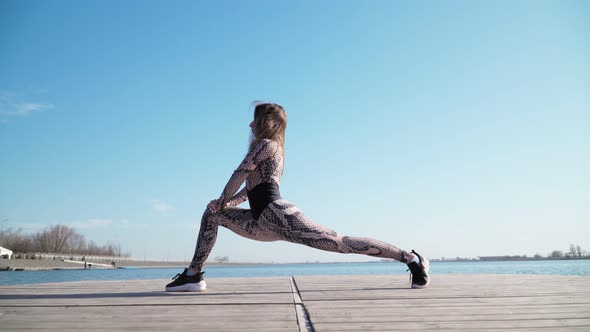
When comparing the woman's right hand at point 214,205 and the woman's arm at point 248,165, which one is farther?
the woman's right hand at point 214,205

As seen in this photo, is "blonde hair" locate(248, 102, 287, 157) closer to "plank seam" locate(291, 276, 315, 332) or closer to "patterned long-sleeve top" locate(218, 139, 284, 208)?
"patterned long-sleeve top" locate(218, 139, 284, 208)

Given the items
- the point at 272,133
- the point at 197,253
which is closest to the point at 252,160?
the point at 272,133

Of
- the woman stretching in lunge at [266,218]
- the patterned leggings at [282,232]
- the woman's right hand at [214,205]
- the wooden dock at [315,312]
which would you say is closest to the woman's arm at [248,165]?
the woman stretching in lunge at [266,218]

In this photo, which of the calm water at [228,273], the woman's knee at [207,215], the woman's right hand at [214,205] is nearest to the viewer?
the woman's right hand at [214,205]

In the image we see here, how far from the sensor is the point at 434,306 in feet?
7.38

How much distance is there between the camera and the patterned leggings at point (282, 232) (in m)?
3.05

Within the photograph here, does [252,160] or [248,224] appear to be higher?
[252,160]

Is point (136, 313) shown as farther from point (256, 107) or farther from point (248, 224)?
point (256, 107)

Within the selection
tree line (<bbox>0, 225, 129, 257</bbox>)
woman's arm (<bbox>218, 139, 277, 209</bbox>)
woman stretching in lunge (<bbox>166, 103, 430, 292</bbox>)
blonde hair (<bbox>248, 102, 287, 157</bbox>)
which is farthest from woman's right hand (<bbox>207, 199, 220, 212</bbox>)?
tree line (<bbox>0, 225, 129, 257</bbox>)

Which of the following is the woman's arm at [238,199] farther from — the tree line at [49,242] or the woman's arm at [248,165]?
the tree line at [49,242]

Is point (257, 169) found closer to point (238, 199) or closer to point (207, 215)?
point (238, 199)

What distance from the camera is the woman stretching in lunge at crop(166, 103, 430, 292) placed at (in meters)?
3.07

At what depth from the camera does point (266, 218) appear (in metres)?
3.09

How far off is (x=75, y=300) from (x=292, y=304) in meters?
1.54
